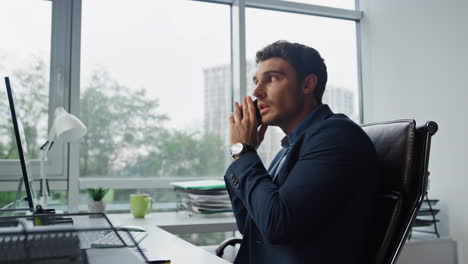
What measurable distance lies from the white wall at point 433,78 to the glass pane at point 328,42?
17cm

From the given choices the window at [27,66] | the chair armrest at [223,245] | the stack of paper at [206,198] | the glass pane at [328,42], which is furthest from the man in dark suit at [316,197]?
the glass pane at [328,42]

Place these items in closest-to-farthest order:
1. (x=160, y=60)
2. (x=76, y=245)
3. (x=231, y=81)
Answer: (x=76, y=245), (x=160, y=60), (x=231, y=81)

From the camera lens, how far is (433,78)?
236 centimetres

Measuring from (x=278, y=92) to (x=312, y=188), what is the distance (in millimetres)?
403

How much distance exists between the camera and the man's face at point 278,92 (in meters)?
1.34

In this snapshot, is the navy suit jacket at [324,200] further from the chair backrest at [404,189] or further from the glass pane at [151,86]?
the glass pane at [151,86]

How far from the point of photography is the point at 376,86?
9.29 feet

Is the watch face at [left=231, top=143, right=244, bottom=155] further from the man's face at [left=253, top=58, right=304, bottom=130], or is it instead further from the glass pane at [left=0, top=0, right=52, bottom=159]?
the glass pane at [left=0, top=0, right=52, bottom=159]

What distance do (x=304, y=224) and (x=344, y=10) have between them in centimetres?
223

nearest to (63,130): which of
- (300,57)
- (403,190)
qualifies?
(300,57)

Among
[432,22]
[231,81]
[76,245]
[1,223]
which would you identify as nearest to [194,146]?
[231,81]

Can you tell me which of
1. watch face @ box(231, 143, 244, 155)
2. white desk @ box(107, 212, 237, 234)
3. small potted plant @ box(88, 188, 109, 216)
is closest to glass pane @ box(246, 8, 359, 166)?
white desk @ box(107, 212, 237, 234)

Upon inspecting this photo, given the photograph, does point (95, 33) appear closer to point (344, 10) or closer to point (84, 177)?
point (84, 177)

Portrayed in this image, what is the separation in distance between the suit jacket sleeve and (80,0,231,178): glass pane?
1.40 meters
